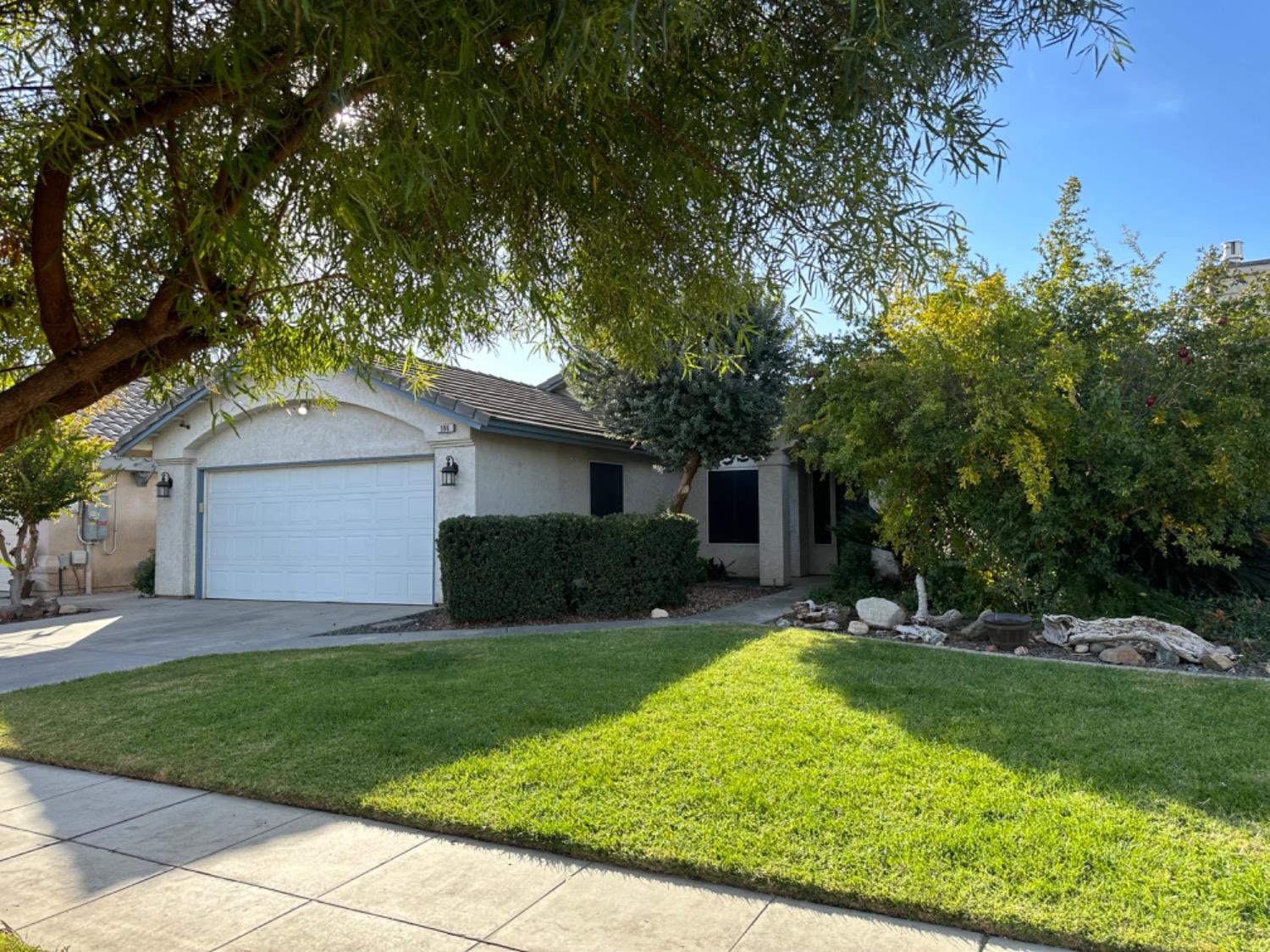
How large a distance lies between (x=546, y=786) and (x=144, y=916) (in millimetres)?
1906

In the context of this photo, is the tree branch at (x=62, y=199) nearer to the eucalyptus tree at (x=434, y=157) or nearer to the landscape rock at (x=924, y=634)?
the eucalyptus tree at (x=434, y=157)

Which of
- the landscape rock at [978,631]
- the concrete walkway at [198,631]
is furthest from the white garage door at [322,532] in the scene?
the landscape rock at [978,631]

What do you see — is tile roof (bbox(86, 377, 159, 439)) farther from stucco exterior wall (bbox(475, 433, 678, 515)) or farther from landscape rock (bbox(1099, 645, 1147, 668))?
landscape rock (bbox(1099, 645, 1147, 668))

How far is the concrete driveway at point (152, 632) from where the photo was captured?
30.4ft

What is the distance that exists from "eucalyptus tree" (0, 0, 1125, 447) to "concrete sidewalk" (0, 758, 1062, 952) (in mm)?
2117

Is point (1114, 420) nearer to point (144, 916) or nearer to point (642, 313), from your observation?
point (642, 313)

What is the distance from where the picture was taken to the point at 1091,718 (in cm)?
571

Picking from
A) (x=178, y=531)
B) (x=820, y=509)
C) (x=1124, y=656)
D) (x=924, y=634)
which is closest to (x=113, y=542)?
(x=178, y=531)

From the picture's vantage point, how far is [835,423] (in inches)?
403

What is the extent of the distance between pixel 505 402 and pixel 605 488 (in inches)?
112

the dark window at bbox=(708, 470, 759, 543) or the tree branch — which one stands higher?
the tree branch

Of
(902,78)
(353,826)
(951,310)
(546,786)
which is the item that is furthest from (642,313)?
(951,310)

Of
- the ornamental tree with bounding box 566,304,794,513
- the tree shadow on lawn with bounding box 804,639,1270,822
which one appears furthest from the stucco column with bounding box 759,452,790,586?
the tree shadow on lawn with bounding box 804,639,1270,822

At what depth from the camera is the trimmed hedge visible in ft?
36.7
